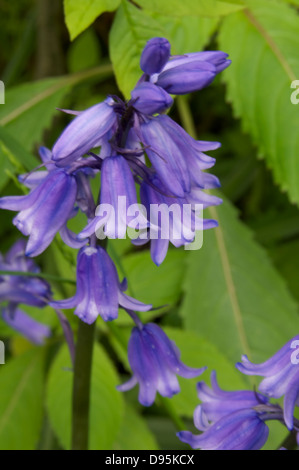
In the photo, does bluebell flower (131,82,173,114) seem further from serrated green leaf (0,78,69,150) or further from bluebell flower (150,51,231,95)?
serrated green leaf (0,78,69,150)

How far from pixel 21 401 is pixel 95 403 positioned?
0.59ft

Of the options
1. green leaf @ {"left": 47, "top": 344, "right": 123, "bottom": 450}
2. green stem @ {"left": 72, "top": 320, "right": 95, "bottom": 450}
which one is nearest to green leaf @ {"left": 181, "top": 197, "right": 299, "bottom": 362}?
green leaf @ {"left": 47, "top": 344, "right": 123, "bottom": 450}

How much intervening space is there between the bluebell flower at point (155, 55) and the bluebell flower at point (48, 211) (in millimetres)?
149

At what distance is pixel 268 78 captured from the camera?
134 centimetres

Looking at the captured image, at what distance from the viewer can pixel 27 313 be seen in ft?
4.71

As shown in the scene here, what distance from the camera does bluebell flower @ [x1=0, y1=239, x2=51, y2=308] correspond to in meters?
1.01

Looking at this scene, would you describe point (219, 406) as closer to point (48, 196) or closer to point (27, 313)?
point (48, 196)

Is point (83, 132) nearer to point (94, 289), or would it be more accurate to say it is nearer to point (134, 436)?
point (94, 289)

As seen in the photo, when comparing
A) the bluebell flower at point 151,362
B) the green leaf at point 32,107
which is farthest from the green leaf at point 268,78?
the bluebell flower at point 151,362

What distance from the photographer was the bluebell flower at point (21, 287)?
1009mm

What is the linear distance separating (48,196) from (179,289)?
2.39ft

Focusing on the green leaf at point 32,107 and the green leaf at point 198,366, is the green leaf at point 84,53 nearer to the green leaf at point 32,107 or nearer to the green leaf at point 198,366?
the green leaf at point 32,107

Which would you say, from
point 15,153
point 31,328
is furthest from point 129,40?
point 31,328
